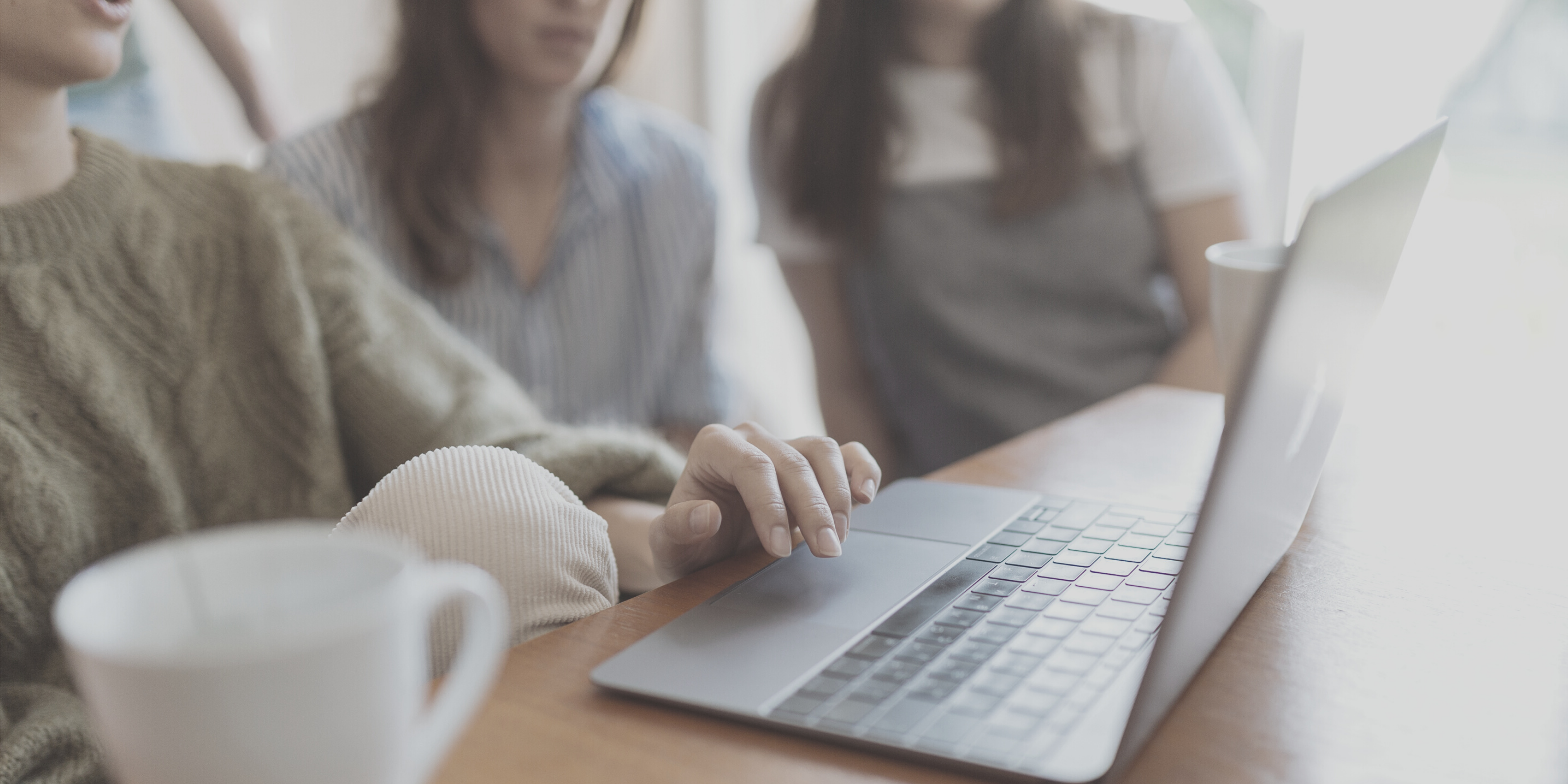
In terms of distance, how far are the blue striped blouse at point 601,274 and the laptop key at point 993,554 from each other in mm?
721

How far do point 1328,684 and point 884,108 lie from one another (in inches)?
39.7

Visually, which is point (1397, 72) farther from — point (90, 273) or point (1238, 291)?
point (90, 273)

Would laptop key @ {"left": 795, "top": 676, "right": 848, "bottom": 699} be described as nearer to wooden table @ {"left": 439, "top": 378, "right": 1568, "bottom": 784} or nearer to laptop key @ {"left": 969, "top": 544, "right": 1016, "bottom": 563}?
wooden table @ {"left": 439, "top": 378, "right": 1568, "bottom": 784}

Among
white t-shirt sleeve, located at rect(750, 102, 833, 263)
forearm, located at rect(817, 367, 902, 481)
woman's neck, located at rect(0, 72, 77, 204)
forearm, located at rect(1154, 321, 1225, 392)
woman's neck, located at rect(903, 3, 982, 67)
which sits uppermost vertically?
woman's neck, located at rect(903, 3, 982, 67)

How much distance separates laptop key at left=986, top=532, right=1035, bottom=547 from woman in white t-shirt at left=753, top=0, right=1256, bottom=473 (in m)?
0.75

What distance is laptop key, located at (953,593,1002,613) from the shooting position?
0.47 m

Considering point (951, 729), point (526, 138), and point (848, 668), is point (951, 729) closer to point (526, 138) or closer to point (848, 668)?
point (848, 668)

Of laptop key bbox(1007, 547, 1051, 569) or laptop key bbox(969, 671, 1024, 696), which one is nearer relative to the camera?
laptop key bbox(969, 671, 1024, 696)

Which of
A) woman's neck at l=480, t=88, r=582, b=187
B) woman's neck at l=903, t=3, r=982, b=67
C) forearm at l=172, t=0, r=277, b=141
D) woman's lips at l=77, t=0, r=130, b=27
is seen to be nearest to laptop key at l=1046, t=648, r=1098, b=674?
woman's lips at l=77, t=0, r=130, b=27

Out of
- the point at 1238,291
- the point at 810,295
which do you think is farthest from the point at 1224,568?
the point at 810,295

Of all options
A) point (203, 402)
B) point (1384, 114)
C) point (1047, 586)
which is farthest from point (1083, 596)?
point (1384, 114)

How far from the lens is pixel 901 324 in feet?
4.47

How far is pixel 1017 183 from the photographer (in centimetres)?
127

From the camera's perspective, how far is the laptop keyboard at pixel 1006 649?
37cm
